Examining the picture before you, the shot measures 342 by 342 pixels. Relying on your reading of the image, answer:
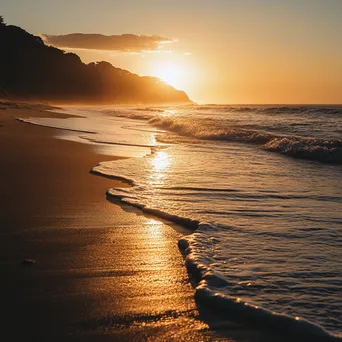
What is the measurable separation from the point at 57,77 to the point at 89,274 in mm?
131844

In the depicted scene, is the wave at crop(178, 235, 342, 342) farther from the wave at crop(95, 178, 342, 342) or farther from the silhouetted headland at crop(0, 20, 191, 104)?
the silhouetted headland at crop(0, 20, 191, 104)

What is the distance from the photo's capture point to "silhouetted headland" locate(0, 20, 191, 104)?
108812 millimetres

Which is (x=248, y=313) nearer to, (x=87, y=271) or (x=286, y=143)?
(x=87, y=271)

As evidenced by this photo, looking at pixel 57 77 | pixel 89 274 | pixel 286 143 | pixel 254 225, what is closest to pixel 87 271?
pixel 89 274

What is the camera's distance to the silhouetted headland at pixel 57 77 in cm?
10881

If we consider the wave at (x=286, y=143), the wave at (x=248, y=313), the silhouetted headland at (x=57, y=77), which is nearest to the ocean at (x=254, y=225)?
the wave at (x=248, y=313)

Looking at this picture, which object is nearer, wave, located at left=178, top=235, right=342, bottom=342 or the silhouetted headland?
wave, located at left=178, top=235, right=342, bottom=342

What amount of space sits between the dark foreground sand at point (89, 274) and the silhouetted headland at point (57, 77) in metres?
89.6

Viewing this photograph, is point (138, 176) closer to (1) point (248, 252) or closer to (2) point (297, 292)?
(1) point (248, 252)

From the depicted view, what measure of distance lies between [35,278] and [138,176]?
4514 mm

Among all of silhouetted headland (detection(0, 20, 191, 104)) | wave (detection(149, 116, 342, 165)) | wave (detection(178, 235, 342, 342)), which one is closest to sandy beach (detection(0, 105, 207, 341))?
wave (detection(178, 235, 342, 342))

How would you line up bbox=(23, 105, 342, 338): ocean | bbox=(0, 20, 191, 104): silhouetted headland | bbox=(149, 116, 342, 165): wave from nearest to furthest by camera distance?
bbox=(23, 105, 342, 338): ocean, bbox=(149, 116, 342, 165): wave, bbox=(0, 20, 191, 104): silhouetted headland

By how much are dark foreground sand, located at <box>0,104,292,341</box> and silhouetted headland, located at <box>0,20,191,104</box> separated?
8957cm

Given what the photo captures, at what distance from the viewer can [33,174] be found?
281 inches
